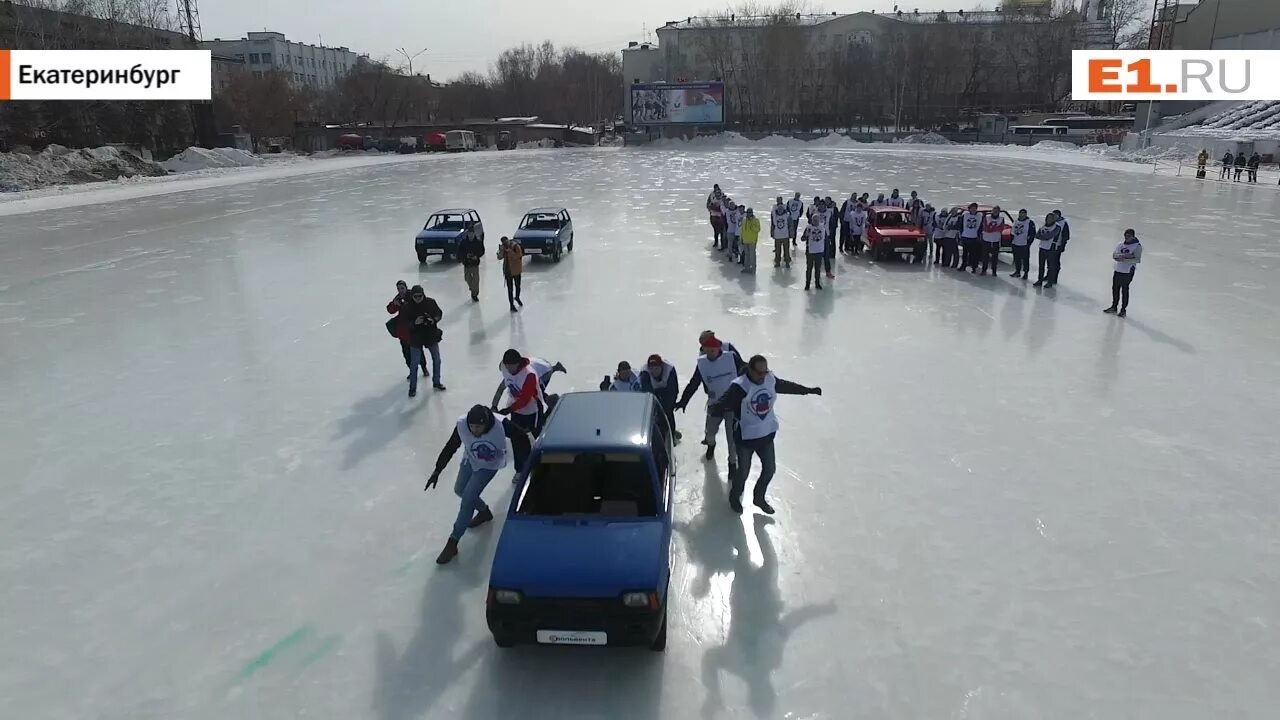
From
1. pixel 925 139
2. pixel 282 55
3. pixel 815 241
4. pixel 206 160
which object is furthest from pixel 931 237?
pixel 282 55

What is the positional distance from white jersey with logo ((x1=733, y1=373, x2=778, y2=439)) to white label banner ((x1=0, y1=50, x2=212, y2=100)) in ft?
202

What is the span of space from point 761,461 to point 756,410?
1.69 feet

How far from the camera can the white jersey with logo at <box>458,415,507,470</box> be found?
5.91m

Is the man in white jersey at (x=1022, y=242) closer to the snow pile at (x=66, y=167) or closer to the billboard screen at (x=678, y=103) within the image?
the snow pile at (x=66, y=167)

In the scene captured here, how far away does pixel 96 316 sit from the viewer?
14.0 meters

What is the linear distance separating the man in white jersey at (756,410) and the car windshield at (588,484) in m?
1.44

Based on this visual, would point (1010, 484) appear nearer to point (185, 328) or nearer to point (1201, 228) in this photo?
point (185, 328)

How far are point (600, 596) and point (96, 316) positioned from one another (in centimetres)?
1399

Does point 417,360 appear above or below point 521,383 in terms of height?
below

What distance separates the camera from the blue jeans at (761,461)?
650 cm

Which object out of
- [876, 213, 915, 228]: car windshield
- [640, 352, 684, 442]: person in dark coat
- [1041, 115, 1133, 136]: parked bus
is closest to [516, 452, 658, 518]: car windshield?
[640, 352, 684, 442]: person in dark coat

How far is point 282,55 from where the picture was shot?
139500mm

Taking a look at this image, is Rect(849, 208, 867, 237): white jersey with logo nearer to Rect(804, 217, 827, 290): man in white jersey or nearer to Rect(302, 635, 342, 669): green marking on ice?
Rect(804, 217, 827, 290): man in white jersey

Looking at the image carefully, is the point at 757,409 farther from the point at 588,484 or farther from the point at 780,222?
the point at 780,222
